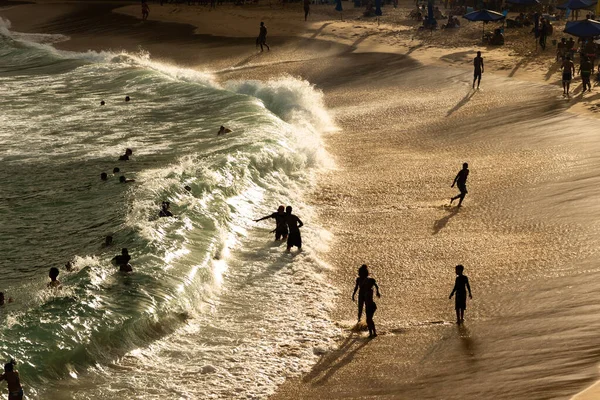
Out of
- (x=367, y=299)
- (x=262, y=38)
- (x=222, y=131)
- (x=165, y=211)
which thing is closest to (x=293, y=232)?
(x=165, y=211)

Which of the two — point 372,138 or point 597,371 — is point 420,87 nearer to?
point 372,138

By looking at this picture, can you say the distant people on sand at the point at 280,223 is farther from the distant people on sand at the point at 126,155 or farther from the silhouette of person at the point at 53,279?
the distant people on sand at the point at 126,155

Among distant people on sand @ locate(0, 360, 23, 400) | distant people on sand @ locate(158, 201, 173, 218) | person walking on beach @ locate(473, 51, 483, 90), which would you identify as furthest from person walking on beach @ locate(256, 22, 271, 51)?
distant people on sand @ locate(0, 360, 23, 400)

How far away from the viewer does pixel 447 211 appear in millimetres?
21984

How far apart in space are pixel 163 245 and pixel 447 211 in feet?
23.5

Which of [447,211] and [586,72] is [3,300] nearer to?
[447,211]

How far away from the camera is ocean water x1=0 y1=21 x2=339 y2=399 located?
1450 cm

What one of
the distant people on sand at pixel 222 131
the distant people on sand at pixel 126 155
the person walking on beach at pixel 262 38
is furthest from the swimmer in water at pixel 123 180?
the person walking on beach at pixel 262 38

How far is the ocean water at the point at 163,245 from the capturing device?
14.5 m

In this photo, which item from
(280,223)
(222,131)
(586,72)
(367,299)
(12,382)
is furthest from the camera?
(586,72)

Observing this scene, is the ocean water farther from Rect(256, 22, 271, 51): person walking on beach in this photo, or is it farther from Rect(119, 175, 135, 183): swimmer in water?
Rect(256, 22, 271, 51): person walking on beach

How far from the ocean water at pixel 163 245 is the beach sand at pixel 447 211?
971 millimetres

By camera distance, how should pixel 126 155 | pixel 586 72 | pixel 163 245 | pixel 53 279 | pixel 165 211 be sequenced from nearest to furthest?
pixel 53 279 → pixel 163 245 → pixel 165 211 → pixel 126 155 → pixel 586 72

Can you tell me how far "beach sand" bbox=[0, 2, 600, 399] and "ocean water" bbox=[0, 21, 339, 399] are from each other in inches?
38.2
